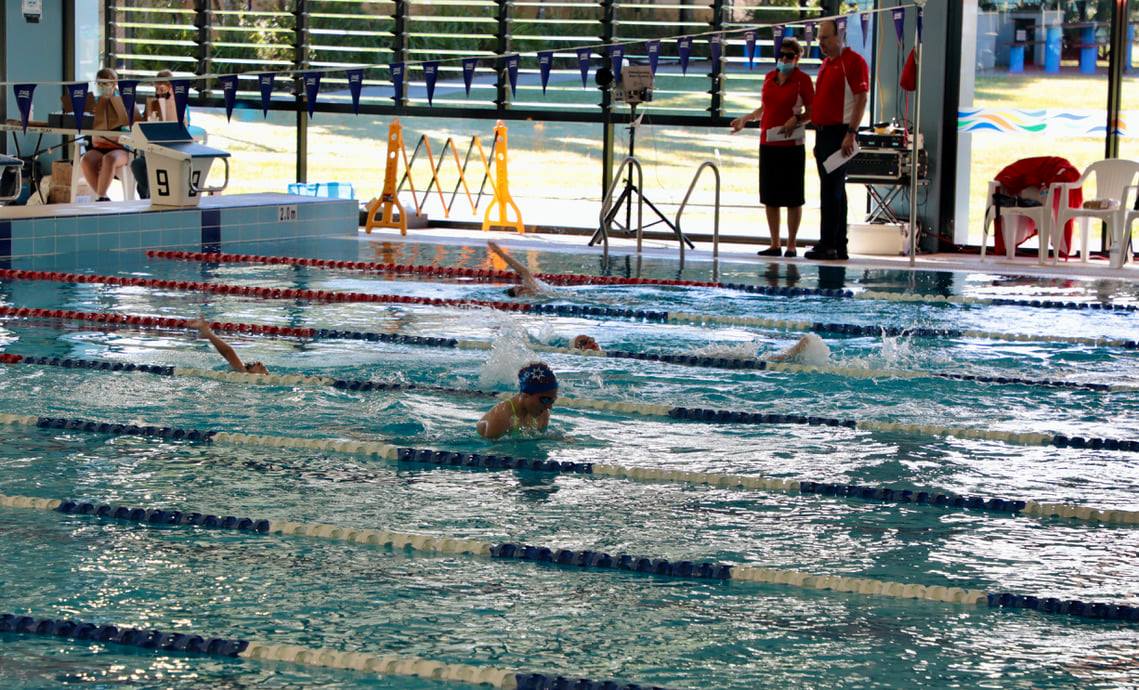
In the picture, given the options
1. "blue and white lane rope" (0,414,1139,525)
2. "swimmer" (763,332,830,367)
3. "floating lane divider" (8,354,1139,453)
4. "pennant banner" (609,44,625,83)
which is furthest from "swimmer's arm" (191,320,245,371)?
"pennant banner" (609,44,625,83)

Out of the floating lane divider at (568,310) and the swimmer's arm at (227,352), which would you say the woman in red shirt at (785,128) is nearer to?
the floating lane divider at (568,310)

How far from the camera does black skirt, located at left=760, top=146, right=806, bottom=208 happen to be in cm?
1227

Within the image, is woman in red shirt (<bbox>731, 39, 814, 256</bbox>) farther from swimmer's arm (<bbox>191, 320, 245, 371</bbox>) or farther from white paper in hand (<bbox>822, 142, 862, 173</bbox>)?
swimmer's arm (<bbox>191, 320, 245, 371</bbox>)

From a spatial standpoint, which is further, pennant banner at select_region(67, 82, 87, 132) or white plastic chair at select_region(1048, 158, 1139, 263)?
white plastic chair at select_region(1048, 158, 1139, 263)

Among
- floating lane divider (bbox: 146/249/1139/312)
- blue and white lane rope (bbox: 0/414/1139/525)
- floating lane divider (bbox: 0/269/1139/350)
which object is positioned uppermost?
floating lane divider (bbox: 146/249/1139/312)

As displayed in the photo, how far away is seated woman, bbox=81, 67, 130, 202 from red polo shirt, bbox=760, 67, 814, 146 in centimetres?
557

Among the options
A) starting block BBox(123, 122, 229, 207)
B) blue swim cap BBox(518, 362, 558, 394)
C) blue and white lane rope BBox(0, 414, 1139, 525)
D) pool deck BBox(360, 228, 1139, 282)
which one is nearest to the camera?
blue and white lane rope BBox(0, 414, 1139, 525)

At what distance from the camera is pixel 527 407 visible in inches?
223

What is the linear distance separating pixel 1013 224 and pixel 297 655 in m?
10.3

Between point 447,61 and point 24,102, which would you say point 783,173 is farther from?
point 24,102

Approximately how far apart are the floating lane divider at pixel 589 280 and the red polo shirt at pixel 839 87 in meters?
2.10

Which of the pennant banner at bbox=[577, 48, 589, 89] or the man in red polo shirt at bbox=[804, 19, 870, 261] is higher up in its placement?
the pennant banner at bbox=[577, 48, 589, 89]

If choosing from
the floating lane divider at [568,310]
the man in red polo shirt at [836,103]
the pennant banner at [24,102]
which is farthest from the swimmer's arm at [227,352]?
the man in red polo shirt at [836,103]

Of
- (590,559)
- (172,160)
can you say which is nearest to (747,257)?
(172,160)
